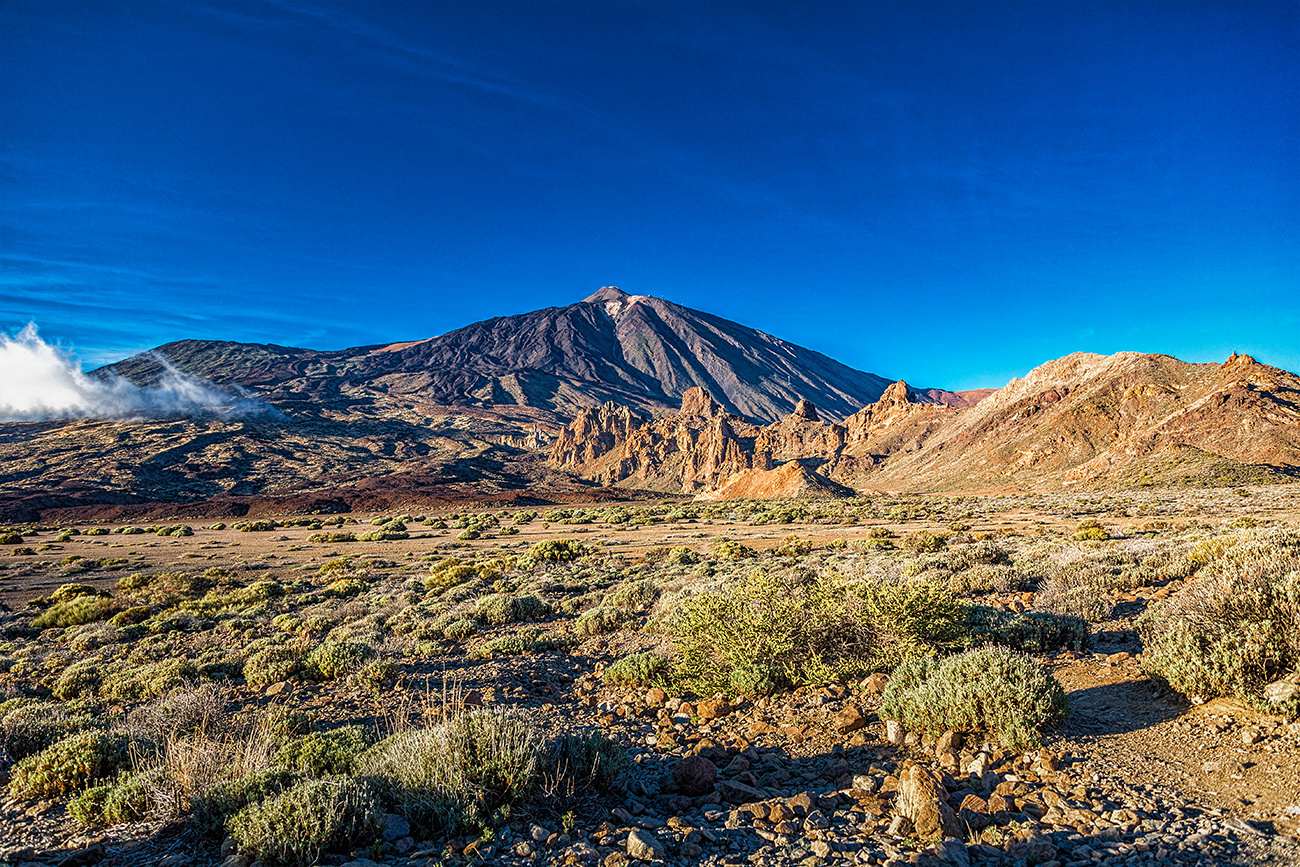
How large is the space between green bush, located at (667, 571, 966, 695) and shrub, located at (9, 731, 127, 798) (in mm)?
5274

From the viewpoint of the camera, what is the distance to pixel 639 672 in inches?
280

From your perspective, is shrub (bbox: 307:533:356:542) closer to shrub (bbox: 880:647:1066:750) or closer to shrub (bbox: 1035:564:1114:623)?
shrub (bbox: 1035:564:1114:623)

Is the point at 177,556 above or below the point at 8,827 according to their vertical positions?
below

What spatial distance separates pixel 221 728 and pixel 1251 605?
9.54 meters

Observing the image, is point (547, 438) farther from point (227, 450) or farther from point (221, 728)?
point (221, 728)

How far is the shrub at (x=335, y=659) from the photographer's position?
838 centimetres

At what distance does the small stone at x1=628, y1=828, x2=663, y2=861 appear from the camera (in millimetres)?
3352

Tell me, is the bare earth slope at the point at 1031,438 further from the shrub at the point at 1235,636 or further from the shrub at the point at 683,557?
the shrub at the point at 1235,636

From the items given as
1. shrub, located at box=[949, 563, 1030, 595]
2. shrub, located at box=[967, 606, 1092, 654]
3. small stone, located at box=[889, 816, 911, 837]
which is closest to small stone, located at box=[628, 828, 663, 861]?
small stone, located at box=[889, 816, 911, 837]

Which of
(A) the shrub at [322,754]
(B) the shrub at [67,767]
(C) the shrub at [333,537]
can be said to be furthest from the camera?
(C) the shrub at [333,537]

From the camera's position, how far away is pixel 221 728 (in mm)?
6094

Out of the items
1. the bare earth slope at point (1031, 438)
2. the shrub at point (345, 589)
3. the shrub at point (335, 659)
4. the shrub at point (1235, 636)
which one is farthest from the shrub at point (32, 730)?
the bare earth slope at point (1031, 438)

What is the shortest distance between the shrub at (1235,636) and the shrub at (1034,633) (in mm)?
1201

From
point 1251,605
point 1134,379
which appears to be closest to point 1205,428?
point 1134,379
